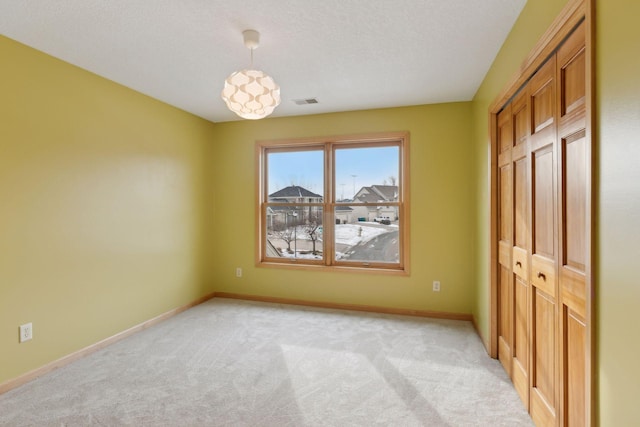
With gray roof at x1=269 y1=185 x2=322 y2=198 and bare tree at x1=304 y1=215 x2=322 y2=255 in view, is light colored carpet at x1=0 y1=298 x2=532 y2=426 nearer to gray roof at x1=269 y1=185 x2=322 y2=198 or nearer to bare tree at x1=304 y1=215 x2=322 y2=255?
bare tree at x1=304 y1=215 x2=322 y2=255

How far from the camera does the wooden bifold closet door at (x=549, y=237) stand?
1.43 meters

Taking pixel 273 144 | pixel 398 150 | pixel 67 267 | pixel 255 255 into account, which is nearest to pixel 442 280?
pixel 398 150

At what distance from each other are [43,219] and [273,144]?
8.60ft

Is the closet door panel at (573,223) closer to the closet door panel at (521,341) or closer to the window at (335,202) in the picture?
the closet door panel at (521,341)

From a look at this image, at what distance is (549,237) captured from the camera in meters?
1.79

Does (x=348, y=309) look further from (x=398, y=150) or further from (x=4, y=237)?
(x=4, y=237)

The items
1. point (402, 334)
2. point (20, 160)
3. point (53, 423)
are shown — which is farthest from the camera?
point (402, 334)

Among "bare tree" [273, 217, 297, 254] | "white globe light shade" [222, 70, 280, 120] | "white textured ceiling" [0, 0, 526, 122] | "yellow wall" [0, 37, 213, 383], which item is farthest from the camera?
"bare tree" [273, 217, 297, 254]

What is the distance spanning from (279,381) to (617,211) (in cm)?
225

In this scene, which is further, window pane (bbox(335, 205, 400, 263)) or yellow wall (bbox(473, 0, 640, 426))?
window pane (bbox(335, 205, 400, 263))

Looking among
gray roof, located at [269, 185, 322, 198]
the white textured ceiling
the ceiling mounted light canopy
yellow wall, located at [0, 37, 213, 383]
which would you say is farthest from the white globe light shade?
gray roof, located at [269, 185, 322, 198]

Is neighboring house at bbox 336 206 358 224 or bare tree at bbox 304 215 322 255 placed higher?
neighboring house at bbox 336 206 358 224

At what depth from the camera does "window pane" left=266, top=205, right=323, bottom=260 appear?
4.43 meters

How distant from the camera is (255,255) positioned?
179 inches
